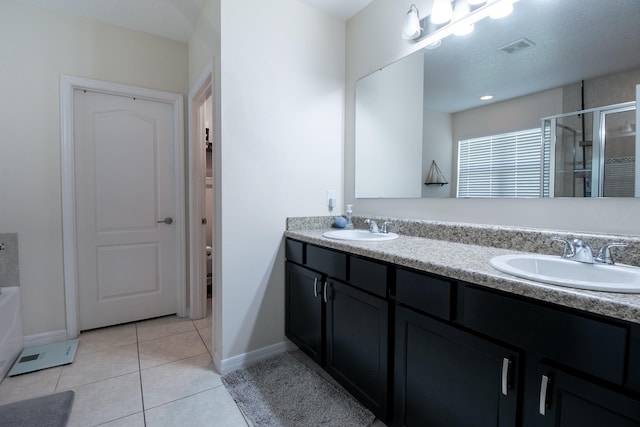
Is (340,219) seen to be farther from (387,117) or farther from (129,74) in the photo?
(129,74)

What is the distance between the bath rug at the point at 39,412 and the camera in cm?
145

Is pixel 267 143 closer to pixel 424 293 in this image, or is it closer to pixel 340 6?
pixel 340 6

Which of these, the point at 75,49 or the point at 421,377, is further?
the point at 75,49

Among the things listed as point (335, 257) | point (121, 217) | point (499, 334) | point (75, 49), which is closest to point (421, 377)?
point (499, 334)

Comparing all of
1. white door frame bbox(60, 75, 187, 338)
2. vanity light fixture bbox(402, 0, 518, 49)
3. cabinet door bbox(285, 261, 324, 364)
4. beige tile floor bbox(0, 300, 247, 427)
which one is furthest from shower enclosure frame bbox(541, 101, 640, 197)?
white door frame bbox(60, 75, 187, 338)

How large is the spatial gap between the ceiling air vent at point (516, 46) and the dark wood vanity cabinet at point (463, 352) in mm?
1156

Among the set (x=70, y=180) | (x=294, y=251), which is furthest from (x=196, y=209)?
(x=294, y=251)

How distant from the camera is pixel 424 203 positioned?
1.88 meters

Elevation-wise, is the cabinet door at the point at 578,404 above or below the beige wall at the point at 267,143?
below

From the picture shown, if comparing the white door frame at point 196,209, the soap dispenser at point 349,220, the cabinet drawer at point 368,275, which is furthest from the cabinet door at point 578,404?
the white door frame at point 196,209

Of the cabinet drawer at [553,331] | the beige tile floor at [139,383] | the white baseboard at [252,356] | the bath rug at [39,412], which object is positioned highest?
the cabinet drawer at [553,331]

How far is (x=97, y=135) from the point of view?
8.12 ft

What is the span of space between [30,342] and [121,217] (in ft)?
3.52

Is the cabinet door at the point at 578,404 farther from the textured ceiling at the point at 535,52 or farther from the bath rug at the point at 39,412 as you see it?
the bath rug at the point at 39,412
